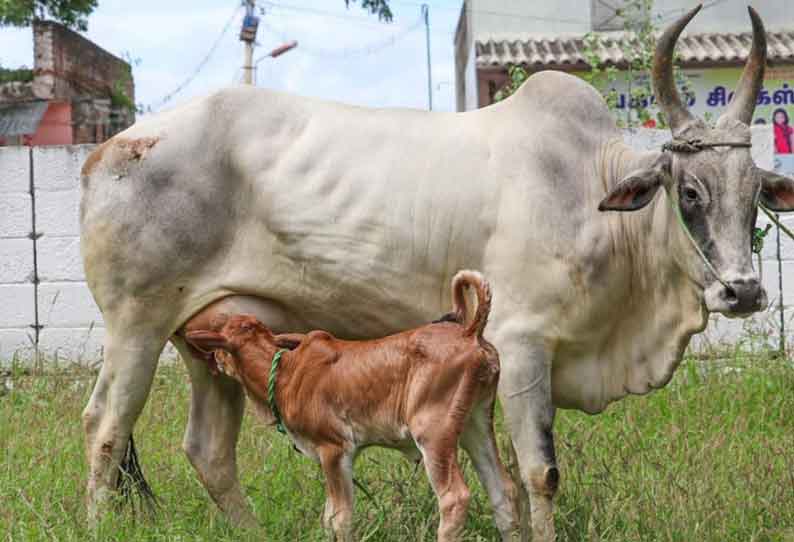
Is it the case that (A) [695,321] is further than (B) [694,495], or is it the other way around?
(B) [694,495]

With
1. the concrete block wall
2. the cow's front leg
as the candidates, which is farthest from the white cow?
the concrete block wall

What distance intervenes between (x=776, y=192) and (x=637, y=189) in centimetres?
51

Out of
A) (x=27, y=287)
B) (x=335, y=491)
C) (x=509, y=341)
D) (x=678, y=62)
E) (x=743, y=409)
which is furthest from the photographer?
(x=678, y=62)

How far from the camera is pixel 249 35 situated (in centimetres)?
1580

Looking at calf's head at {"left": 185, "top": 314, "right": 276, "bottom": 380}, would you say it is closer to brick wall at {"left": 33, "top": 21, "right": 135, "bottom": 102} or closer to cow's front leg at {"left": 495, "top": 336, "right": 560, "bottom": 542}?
cow's front leg at {"left": 495, "top": 336, "right": 560, "bottom": 542}

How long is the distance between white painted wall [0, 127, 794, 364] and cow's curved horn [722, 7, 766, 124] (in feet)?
14.9

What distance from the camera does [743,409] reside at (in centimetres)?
603

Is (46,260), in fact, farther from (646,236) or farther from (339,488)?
(646,236)

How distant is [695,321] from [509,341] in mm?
661

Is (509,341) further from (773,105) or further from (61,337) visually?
(773,105)

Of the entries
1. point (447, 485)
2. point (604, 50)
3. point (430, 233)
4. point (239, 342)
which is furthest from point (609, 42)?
point (447, 485)

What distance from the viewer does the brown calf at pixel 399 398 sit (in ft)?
11.3

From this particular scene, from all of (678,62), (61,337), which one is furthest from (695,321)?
(678,62)

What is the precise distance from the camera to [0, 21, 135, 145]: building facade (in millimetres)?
12961
